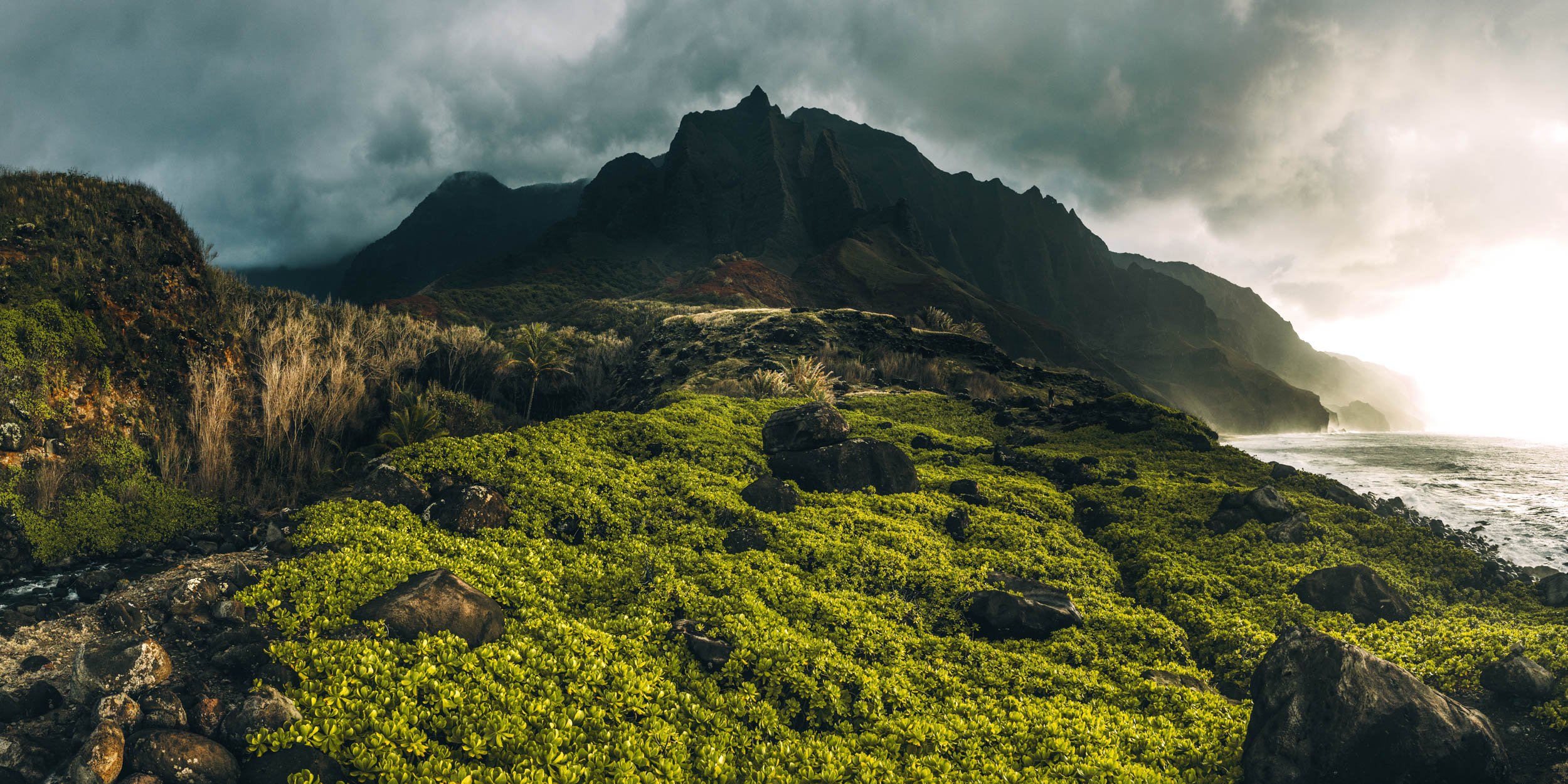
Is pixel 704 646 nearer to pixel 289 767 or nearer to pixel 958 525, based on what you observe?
pixel 289 767

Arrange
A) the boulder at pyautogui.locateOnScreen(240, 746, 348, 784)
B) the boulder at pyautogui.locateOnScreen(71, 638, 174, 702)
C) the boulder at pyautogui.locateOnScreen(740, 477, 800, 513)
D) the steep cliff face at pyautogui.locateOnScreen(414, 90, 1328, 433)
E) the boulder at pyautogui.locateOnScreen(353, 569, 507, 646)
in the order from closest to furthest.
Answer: the boulder at pyautogui.locateOnScreen(240, 746, 348, 784) < the boulder at pyautogui.locateOnScreen(71, 638, 174, 702) < the boulder at pyautogui.locateOnScreen(353, 569, 507, 646) < the boulder at pyautogui.locateOnScreen(740, 477, 800, 513) < the steep cliff face at pyautogui.locateOnScreen(414, 90, 1328, 433)

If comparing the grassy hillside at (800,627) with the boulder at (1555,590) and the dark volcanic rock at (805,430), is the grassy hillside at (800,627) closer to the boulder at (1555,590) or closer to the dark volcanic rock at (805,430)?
the boulder at (1555,590)

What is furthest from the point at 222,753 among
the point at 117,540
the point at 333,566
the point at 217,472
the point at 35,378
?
the point at 35,378

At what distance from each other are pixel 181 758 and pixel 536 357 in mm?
21362

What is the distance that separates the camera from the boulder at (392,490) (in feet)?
27.8

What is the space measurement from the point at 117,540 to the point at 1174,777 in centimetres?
1153

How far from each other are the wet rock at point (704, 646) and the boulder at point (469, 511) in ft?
11.2

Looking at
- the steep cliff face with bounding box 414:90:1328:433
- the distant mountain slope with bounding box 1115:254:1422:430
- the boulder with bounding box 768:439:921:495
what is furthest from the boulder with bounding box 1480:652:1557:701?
the distant mountain slope with bounding box 1115:254:1422:430

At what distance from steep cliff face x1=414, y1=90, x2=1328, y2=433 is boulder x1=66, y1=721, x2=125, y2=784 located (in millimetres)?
55649

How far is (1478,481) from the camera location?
21031mm

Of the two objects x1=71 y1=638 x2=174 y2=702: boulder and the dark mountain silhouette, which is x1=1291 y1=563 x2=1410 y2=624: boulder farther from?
the dark mountain silhouette

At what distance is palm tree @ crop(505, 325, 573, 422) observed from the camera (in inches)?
902

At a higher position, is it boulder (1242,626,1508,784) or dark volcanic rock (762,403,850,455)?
dark volcanic rock (762,403,850,455)

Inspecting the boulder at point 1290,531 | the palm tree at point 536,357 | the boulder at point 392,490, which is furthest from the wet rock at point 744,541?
the palm tree at point 536,357
